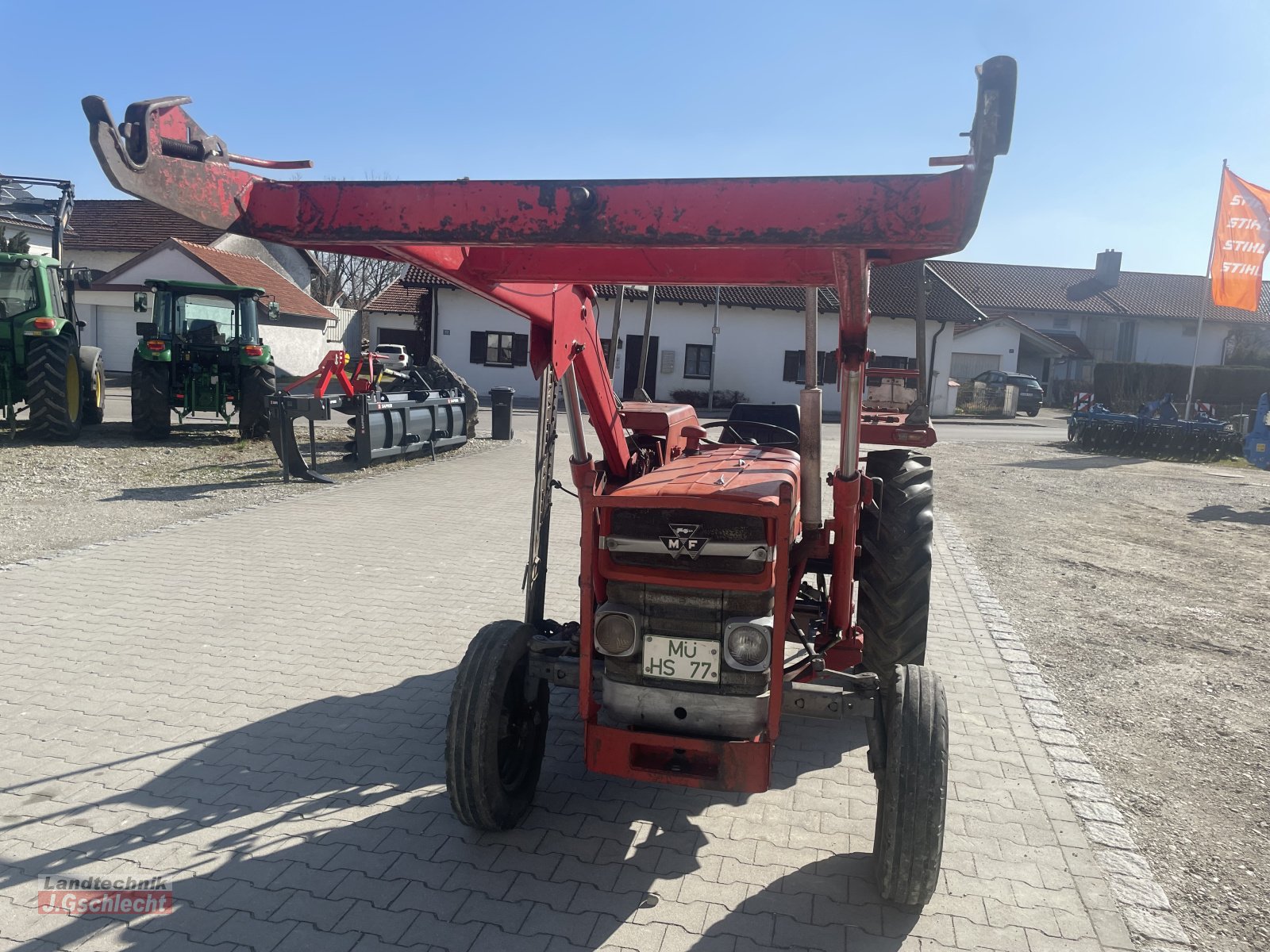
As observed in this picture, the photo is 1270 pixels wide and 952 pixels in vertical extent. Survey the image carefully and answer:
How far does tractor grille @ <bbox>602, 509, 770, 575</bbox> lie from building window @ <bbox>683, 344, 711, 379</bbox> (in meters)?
27.2

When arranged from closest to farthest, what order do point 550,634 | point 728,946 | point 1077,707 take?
point 728,946, point 550,634, point 1077,707

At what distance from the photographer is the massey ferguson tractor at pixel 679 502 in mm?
2129

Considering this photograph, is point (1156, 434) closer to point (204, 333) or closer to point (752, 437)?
point (752, 437)

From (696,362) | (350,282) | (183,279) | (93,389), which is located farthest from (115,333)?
(350,282)

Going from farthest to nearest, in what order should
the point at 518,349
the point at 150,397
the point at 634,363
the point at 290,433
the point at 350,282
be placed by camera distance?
the point at 350,282, the point at 634,363, the point at 518,349, the point at 150,397, the point at 290,433

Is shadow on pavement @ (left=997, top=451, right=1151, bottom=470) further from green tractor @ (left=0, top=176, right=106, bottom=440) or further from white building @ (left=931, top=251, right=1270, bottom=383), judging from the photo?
white building @ (left=931, top=251, right=1270, bottom=383)

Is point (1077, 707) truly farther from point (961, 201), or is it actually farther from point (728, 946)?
point (961, 201)

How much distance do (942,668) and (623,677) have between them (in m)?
3.03

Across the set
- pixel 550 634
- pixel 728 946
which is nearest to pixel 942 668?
pixel 550 634

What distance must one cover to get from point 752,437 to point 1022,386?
3277cm

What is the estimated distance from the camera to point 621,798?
3764 millimetres

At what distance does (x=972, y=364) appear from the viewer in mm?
37875

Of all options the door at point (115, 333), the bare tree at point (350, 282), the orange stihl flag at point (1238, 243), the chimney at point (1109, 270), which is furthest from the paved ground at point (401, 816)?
the chimney at point (1109, 270)

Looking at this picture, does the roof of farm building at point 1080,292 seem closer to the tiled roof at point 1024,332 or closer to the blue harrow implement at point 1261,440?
the tiled roof at point 1024,332
